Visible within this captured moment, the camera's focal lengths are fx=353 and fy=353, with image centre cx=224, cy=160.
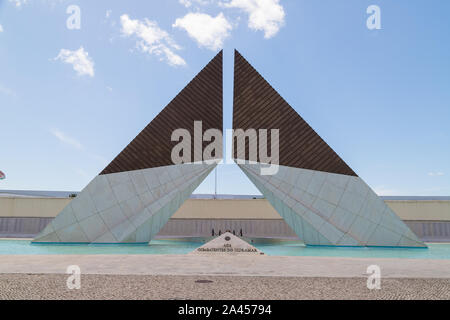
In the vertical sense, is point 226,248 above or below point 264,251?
above

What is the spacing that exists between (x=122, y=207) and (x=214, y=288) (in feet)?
37.4

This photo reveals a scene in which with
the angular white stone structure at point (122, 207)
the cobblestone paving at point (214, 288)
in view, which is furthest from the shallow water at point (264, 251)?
the cobblestone paving at point (214, 288)

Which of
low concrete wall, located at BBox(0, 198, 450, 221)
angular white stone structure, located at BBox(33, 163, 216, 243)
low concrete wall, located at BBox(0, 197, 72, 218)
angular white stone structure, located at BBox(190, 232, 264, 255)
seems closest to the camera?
angular white stone structure, located at BBox(190, 232, 264, 255)

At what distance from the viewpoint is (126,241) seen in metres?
15.4

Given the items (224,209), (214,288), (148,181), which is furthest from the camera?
(224,209)

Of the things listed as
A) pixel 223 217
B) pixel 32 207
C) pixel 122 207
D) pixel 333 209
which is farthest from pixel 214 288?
pixel 32 207

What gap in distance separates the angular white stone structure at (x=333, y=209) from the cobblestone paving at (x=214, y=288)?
9.14 metres

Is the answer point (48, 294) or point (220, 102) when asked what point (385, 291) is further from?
point (220, 102)

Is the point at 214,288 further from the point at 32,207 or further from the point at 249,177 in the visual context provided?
the point at 32,207

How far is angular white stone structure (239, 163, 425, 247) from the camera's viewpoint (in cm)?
1520

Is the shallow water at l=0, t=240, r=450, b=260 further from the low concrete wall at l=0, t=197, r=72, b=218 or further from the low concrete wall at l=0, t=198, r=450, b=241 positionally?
the low concrete wall at l=0, t=197, r=72, b=218

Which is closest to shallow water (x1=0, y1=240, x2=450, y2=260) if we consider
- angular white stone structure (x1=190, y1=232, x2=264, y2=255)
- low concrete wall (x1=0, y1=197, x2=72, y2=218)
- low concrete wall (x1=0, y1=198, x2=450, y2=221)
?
angular white stone structure (x1=190, y1=232, x2=264, y2=255)

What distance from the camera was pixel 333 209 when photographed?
15727mm

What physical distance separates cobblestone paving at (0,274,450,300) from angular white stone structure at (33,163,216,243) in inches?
366
